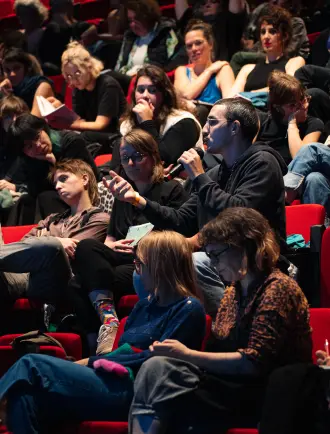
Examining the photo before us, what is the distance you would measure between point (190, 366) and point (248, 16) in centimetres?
386

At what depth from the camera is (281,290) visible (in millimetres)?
2717

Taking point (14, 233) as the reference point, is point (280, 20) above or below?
above

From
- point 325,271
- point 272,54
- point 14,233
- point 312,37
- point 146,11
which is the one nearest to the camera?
point 325,271

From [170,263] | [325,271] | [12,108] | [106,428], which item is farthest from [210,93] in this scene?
[106,428]

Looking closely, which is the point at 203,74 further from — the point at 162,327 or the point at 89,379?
the point at 89,379

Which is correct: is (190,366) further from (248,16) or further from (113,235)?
(248,16)

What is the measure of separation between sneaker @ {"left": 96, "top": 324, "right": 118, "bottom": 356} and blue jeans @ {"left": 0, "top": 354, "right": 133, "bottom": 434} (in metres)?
0.67

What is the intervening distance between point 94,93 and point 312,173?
1931mm

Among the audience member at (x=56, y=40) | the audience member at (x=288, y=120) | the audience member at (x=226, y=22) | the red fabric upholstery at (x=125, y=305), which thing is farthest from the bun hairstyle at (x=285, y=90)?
the audience member at (x=56, y=40)

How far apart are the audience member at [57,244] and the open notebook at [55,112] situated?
1.19 metres

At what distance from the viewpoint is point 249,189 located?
346cm

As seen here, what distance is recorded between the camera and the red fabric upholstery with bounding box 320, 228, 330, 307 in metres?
3.55

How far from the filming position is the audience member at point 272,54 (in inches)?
213

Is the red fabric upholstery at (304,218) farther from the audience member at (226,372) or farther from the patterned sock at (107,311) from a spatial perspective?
the audience member at (226,372)
